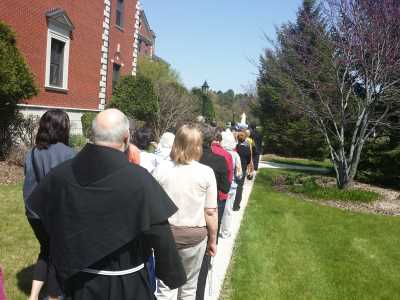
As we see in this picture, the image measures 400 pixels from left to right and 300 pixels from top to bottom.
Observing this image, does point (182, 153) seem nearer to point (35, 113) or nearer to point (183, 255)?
point (183, 255)

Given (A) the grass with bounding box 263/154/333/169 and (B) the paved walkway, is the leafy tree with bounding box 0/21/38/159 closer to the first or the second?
(B) the paved walkway

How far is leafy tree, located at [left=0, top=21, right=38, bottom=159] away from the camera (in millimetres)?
10891

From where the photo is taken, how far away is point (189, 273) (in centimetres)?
394

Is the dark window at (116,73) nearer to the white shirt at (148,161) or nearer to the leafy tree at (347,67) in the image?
the leafy tree at (347,67)

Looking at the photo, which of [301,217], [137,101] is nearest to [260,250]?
[301,217]

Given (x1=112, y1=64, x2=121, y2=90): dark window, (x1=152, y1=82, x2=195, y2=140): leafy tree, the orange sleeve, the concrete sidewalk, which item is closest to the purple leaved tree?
the concrete sidewalk

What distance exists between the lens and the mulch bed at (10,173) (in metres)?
10.1

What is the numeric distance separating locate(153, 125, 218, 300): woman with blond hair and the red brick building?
11030mm

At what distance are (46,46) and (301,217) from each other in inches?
435

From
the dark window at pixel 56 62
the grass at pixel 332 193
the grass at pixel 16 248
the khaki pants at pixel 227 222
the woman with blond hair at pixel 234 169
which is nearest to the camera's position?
the grass at pixel 16 248

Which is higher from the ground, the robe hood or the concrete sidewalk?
the robe hood

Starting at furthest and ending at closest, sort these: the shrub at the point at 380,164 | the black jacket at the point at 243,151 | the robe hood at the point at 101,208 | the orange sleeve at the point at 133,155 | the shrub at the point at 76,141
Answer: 1. the shrub at the point at 76,141
2. the shrub at the point at 380,164
3. the black jacket at the point at 243,151
4. the orange sleeve at the point at 133,155
5. the robe hood at the point at 101,208

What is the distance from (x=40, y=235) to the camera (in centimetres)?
306

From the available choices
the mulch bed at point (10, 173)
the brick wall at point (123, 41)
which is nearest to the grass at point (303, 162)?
the brick wall at point (123, 41)
